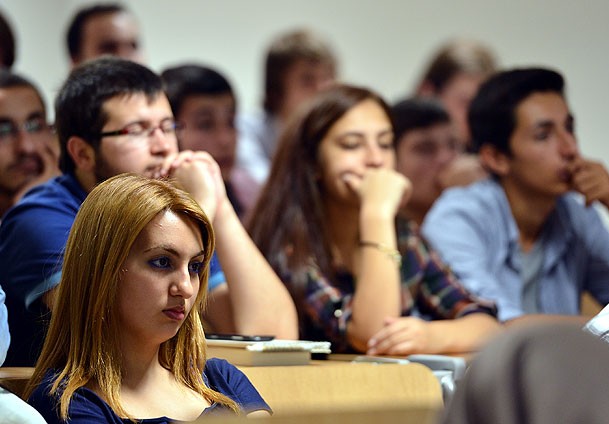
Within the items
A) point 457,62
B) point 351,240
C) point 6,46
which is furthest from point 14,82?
point 457,62

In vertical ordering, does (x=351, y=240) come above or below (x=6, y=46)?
below

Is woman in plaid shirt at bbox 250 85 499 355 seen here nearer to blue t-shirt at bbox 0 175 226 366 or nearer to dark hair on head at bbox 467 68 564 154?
dark hair on head at bbox 467 68 564 154

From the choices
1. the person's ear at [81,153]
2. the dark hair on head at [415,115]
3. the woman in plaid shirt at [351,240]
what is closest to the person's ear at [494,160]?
the woman in plaid shirt at [351,240]

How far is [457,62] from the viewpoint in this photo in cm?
487

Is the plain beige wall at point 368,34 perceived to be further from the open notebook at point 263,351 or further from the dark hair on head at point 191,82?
the open notebook at point 263,351

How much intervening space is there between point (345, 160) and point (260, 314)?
0.61 meters

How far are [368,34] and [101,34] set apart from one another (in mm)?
2083

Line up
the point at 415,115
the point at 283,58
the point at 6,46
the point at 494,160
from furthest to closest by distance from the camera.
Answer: the point at 283,58
the point at 415,115
the point at 6,46
the point at 494,160

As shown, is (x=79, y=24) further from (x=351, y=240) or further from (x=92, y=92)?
(x=92, y=92)

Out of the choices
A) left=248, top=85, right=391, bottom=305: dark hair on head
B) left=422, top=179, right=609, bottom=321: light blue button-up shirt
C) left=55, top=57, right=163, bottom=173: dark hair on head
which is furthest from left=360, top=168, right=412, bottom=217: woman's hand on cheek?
left=55, top=57, right=163, bottom=173: dark hair on head

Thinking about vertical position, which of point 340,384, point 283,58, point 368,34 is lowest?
point 340,384

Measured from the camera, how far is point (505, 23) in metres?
5.31

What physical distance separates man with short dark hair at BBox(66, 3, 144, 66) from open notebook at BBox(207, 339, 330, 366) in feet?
6.74

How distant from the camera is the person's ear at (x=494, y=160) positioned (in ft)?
10.3
